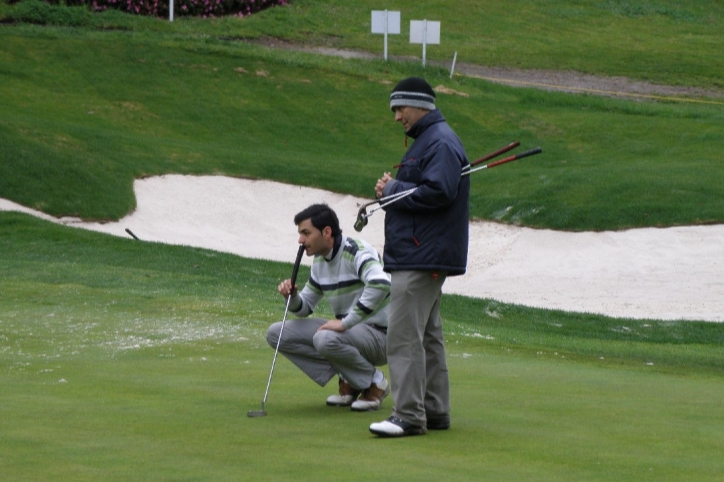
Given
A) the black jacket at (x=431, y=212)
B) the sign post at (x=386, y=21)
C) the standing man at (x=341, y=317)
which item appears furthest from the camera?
the sign post at (x=386, y=21)

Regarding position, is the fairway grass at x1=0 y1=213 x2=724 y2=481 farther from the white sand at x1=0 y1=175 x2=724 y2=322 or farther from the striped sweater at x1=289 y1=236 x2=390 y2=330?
the white sand at x1=0 y1=175 x2=724 y2=322

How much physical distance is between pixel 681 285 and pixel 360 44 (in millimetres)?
25479

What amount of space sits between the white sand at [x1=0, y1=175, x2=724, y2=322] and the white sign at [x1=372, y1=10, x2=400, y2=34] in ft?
45.1

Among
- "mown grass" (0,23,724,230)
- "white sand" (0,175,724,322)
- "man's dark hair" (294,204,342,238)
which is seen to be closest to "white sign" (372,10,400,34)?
"mown grass" (0,23,724,230)

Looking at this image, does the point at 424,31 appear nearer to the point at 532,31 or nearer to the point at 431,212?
the point at 532,31

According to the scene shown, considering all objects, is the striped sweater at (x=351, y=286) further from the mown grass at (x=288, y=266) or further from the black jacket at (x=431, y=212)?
the mown grass at (x=288, y=266)

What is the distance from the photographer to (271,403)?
8219 millimetres

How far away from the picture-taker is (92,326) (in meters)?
12.8

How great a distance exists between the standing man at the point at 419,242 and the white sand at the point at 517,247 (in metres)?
13.0

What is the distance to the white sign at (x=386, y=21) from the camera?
38719 mm

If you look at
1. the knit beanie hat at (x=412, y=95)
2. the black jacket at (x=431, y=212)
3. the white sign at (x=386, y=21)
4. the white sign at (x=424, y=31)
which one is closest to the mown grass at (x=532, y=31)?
the white sign at (x=386, y=21)

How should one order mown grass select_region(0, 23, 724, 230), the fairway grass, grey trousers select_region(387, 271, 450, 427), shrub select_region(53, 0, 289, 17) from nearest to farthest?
the fairway grass
grey trousers select_region(387, 271, 450, 427)
mown grass select_region(0, 23, 724, 230)
shrub select_region(53, 0, 289, 17)

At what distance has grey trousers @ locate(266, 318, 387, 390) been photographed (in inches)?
310

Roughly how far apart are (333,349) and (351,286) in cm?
44
